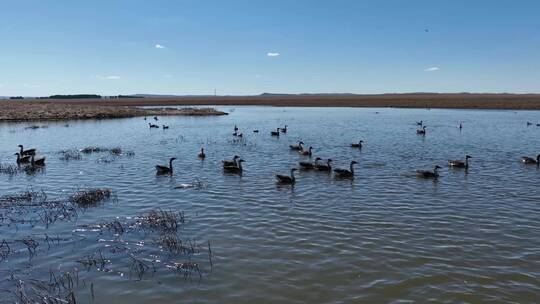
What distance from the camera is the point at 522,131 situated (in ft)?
138

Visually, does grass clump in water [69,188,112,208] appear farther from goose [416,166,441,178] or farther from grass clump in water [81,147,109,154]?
grass clump in water [81,147,109,154]

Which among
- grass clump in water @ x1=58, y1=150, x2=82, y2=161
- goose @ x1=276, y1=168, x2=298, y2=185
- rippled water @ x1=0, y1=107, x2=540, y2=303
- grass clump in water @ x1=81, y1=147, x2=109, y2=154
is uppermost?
grass clump in water @ x1=81, y1=147, x2=109, y2=154

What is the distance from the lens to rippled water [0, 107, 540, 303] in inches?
380

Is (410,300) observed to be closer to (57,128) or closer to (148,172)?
(148,172)

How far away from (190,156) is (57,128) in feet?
89.5

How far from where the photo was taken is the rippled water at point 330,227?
9.65 m

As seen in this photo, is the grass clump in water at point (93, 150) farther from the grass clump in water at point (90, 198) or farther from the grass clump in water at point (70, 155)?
the grass clump in water at point (90, 198)

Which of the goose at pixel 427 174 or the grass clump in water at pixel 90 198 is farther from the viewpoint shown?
A: the goose at pixel 427 174

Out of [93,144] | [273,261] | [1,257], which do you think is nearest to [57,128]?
[93,144]

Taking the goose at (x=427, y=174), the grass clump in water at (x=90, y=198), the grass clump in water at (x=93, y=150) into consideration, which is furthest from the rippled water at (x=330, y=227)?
the grass clump in water at (x=93, y=150)

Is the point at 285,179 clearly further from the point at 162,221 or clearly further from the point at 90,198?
the point at 90,198

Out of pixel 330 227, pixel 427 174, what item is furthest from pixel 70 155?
pixel 427 174

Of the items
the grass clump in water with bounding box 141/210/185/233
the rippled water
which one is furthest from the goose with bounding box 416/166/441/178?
the grass clump in water with bounding box 141/210/185/233

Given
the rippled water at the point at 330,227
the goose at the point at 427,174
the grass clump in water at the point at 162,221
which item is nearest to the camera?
the rippled water at the point at 330,227
